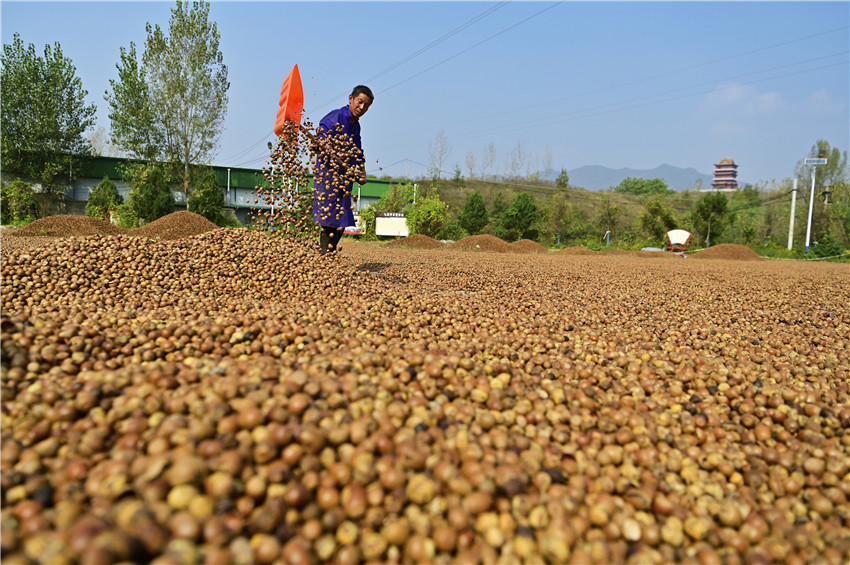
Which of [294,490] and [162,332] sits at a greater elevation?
[162,332]

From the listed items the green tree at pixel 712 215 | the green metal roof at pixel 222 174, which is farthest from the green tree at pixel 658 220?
the green metal roof at pixel 222 174

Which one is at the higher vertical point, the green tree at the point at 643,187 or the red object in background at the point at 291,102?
the green tree at the point at 643,187

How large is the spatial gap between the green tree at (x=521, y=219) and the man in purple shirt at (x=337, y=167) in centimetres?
2776

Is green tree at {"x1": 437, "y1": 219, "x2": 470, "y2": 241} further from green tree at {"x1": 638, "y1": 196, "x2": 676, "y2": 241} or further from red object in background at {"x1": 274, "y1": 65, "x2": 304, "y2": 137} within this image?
red object in background at {"x1": 274, "y1": 65, "x2": 304, "y2": 137}

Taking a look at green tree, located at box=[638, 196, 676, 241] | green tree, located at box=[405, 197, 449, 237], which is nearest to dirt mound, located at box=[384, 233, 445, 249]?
green tree, located at box=[405, 197, 449, 237]

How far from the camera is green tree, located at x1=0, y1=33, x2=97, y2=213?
25.6 metres

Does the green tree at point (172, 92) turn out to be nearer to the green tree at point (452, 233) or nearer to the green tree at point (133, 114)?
the green tree at point (133, 114)

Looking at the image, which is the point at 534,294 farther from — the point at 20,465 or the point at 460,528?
the point at 20,465

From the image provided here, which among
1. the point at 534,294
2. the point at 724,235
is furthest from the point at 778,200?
the point at 534,294

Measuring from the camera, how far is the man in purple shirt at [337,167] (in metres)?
5.91

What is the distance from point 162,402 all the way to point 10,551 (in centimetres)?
58

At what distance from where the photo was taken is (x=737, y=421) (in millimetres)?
2158

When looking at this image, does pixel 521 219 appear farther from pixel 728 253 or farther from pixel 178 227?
pixel 178 227

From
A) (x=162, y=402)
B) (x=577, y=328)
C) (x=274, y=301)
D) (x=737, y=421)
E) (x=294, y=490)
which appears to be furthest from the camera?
(x=274, y=301)
